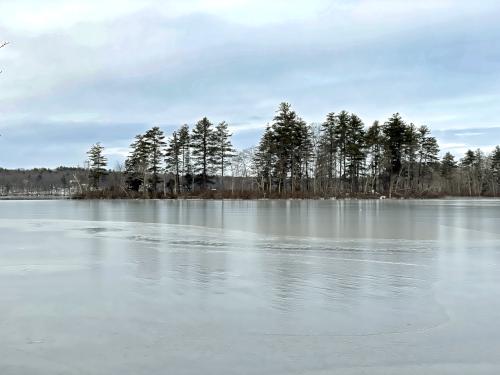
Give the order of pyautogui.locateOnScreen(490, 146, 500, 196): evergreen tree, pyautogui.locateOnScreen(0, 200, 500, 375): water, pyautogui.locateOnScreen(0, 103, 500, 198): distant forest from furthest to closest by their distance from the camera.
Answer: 1. pyautogui.locateOnScreen(490, 146, 500, 196): evergreen tree
2. pyautogui.locateOnScreen(0, 103, 500, 198): distant forest
3. pyautogui.locateOnScreen(0, 200, 500, 375): water

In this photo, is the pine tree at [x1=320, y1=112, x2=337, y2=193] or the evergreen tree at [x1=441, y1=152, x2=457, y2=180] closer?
the pine tree at [x1=320, y1=112, x2=337, y2=193]

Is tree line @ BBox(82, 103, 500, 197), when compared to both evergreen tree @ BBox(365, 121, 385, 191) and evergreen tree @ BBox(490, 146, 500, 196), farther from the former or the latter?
evergreen tree @ BBox(490, 146, 500, 196)

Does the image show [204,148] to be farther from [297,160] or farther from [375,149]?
[375,149]

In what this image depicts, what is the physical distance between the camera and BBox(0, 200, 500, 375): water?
15.0 ft

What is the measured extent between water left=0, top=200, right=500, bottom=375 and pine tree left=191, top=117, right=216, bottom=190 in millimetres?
59141

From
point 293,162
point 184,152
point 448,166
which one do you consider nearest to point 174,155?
point 184,152

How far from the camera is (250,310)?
650cm

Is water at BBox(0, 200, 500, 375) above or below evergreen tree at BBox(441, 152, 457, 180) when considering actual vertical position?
below

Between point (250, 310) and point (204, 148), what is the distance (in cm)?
6644

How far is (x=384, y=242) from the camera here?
14.6 m

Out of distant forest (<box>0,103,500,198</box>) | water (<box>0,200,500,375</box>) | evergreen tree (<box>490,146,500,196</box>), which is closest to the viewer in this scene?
water (<box>0,200,500,375</box>)

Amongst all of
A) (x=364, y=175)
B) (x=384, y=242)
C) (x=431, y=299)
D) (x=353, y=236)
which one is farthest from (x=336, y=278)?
(x=364, y=175)

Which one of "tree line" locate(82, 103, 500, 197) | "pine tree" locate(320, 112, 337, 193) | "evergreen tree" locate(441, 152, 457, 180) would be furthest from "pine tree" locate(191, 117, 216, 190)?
"evergreen tree" locate(441, 152, 457, 180)

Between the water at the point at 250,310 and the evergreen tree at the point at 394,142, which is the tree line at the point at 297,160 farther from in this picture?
the water at the point at 250,310
